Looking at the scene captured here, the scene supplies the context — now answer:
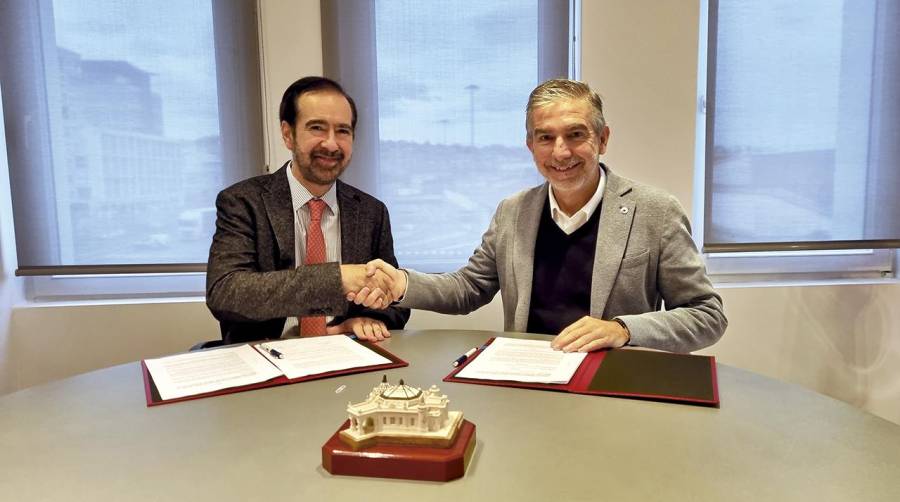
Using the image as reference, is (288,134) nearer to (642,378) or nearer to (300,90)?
(300,90)

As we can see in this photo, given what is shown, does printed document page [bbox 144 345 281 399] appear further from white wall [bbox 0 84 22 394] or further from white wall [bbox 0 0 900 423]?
white wall [bbox 0 84 22 394]

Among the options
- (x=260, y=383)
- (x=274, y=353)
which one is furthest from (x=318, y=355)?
(x=260, y=383)

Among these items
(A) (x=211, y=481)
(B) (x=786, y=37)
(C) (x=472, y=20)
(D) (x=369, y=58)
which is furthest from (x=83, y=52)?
(B) (x=786, y=37)

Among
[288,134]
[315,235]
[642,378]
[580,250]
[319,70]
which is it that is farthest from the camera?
[319,70]

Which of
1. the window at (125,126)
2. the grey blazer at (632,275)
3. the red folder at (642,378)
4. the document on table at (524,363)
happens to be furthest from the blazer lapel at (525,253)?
the window at (125,126)

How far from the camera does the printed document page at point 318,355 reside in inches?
48.6

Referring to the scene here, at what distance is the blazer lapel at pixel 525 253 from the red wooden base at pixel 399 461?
0.97m

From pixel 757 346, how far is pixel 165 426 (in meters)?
2.51

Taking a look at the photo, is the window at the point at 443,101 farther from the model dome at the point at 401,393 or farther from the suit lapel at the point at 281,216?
the model dome at the point at 401,393

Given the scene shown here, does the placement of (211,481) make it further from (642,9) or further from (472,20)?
(642,9)

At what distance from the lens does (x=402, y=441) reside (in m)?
0.79

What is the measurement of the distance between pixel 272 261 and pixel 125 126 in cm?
117

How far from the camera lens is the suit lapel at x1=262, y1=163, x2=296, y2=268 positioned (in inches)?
70.2

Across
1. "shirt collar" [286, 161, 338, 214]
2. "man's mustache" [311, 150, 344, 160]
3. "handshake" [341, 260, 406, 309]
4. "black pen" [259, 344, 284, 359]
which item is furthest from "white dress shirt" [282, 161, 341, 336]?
"black pen" [259, 344, 284, 359]
